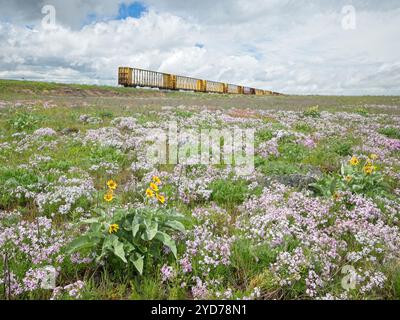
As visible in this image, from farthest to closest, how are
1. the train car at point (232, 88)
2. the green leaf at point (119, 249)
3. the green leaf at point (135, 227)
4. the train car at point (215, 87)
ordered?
the train car at point (232, 88), the train car at point (215, 87), the green leaf at point (135, 227), the green leaf at point (119, 249)

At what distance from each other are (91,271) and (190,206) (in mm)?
2681

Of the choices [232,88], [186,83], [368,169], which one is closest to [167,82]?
[186,83]

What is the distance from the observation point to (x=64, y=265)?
4.46 meters

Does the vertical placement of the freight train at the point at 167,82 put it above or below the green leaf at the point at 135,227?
Result: above

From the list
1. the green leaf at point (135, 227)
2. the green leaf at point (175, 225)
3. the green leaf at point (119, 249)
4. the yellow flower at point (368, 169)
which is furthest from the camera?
the yellow flower at point (368, 169)

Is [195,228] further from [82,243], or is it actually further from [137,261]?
[82,243]

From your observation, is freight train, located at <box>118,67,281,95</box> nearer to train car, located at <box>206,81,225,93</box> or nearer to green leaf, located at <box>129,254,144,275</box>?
train car, located at <box>206,81,225,93</box>

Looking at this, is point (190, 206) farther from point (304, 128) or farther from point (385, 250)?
point (304, 128)

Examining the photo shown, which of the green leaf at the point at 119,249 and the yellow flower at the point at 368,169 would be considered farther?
the yellow flower at the point at 368,169

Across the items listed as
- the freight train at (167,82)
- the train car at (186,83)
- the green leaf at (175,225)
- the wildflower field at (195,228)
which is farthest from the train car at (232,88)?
the green leaf at (175,225)

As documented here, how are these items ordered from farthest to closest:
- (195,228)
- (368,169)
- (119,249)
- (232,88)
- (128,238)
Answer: (232,88) < (368,169) < (195,228) < (128,238) < (119,249)

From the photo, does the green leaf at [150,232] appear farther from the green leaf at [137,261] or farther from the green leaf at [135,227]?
the green leaf at [137,261]
